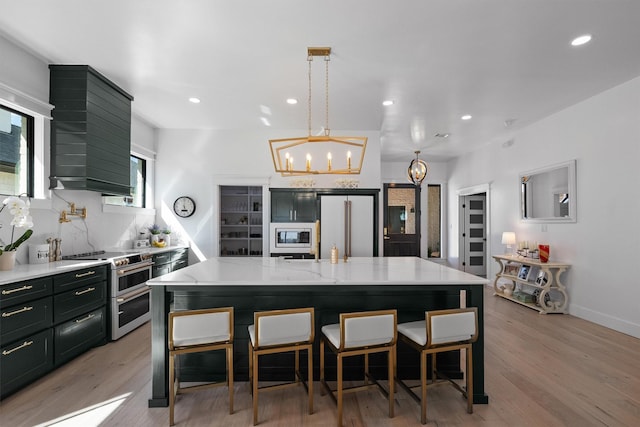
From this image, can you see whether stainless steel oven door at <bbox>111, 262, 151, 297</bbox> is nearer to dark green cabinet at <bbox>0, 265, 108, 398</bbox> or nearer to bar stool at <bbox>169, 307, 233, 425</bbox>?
dark green cabinet at <bbox>0, 265, 108, 398</bbox>

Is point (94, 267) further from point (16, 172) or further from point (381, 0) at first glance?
point (381, 0)

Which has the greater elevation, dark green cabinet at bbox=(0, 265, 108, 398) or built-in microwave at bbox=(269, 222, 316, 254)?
built-in microwave at bbox=(269, 222, 316, 254)

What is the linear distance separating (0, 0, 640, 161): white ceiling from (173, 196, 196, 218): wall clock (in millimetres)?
1525

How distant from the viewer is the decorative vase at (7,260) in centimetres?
287

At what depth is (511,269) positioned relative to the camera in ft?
19.1

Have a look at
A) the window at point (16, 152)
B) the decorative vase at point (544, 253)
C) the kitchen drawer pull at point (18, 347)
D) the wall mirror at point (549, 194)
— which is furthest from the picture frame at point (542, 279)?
the window at point (16, 152)

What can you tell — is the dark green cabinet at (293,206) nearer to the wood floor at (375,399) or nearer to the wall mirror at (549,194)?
the wood floor at (375,399)

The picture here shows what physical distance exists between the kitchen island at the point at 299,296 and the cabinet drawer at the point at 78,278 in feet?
3.79

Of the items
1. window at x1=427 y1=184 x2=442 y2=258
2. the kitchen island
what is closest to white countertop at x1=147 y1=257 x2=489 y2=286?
the kitchen island

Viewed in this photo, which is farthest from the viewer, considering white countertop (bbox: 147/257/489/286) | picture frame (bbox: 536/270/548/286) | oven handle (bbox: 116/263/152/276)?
picture frame (bbox: 536/270/548/286)

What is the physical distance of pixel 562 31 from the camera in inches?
113

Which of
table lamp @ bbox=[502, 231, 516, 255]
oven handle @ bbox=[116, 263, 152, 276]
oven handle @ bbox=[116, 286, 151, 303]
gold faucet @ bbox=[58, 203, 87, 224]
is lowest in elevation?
oven handle @ bbox=[116, 286, 151, 303]

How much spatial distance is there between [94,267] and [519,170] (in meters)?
6.42

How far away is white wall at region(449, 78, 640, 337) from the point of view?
3930mm
